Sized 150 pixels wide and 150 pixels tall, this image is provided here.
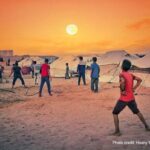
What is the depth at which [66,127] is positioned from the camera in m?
8.41

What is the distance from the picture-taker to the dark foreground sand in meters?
6.86

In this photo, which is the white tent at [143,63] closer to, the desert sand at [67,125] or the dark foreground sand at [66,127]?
the desert sand at [67,125]

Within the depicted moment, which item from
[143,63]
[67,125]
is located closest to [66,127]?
[67,125]

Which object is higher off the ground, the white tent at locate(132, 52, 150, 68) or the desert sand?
the white tent at locate(132, 52, 150, 68)

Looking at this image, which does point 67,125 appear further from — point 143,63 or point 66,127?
point 143,63

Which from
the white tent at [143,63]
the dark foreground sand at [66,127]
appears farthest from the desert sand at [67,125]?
the white tent at [143,63]

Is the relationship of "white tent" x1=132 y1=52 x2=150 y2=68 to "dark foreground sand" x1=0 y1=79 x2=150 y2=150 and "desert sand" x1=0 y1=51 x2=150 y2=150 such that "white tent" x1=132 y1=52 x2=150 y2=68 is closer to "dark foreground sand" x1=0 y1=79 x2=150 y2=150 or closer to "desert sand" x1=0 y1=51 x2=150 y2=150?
"desert sand" x1=0 y1=51 x2=150 y2=150

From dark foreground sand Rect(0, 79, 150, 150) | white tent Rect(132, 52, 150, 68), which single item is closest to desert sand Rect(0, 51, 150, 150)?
dark foreground sand Rect(0, 79, 150, 150)

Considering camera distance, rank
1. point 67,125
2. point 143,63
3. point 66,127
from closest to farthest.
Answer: point 66,127
point 67,125
point 143,63

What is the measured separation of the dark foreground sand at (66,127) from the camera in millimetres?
6855

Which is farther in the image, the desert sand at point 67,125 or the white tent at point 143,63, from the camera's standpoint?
the white tent at point 143,63

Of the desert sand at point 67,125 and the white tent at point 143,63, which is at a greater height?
the white tent at point 143,63

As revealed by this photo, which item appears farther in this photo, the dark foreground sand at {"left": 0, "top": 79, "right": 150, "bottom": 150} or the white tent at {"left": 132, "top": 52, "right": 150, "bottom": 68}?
the white tent at {"left": 132, "top": 52, "right": 150, "bottom": 68}

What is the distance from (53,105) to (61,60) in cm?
2637
